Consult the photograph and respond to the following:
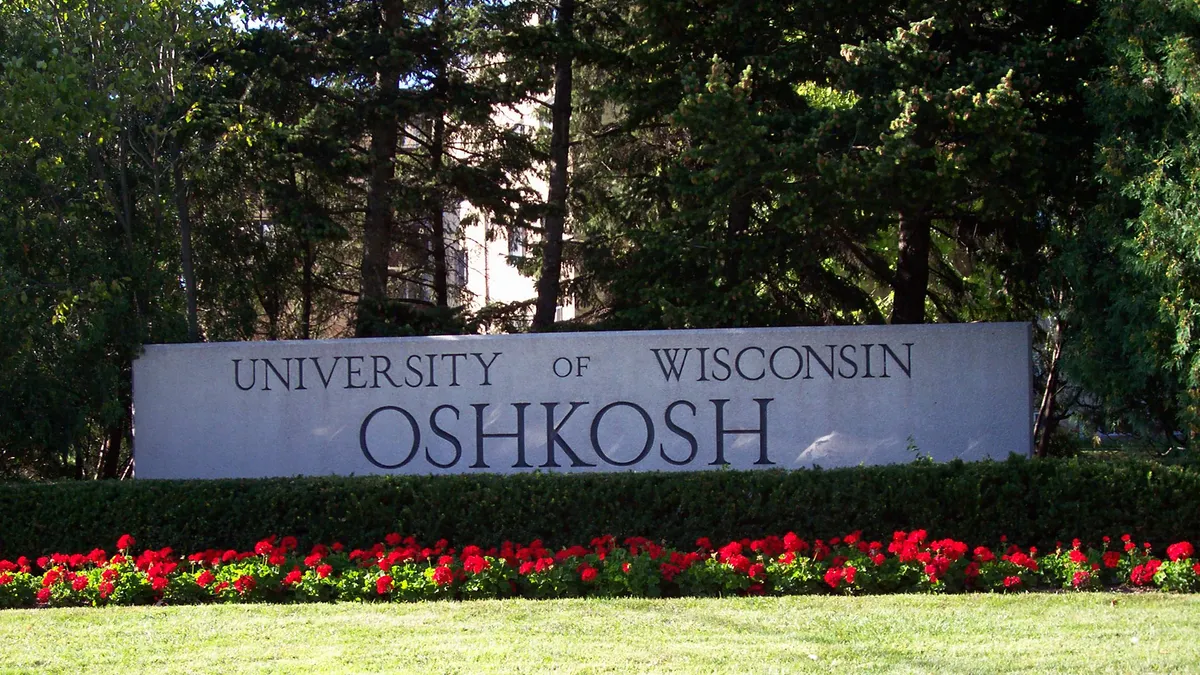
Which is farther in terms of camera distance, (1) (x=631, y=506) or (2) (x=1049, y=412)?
(2) (x=1049, y=412)

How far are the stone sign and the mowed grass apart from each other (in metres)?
2.94

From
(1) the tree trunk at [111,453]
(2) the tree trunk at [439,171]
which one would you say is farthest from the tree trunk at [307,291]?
(1) the tree trunk at [111,453]

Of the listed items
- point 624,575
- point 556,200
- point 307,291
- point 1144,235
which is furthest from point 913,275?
point 307,291

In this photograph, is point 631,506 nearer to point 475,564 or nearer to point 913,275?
point 475,564

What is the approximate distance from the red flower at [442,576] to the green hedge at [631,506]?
1255mm

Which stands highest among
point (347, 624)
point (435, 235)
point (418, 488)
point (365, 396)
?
point (435, 235)

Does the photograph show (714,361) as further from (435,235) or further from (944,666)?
(435,235)

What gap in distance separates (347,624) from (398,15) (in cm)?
883

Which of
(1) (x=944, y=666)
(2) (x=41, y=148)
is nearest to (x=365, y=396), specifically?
(2) (x=41, y=148)

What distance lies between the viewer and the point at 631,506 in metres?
8.47

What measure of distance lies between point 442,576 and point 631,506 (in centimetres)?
177

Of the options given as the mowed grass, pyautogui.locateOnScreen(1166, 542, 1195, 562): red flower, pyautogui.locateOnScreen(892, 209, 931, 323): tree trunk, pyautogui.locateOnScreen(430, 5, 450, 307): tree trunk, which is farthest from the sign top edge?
pyautogui.locateOnScreen(430, 5, 450, 307): tree trunk

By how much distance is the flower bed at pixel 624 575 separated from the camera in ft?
23.9

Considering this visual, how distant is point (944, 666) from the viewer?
535 cm
